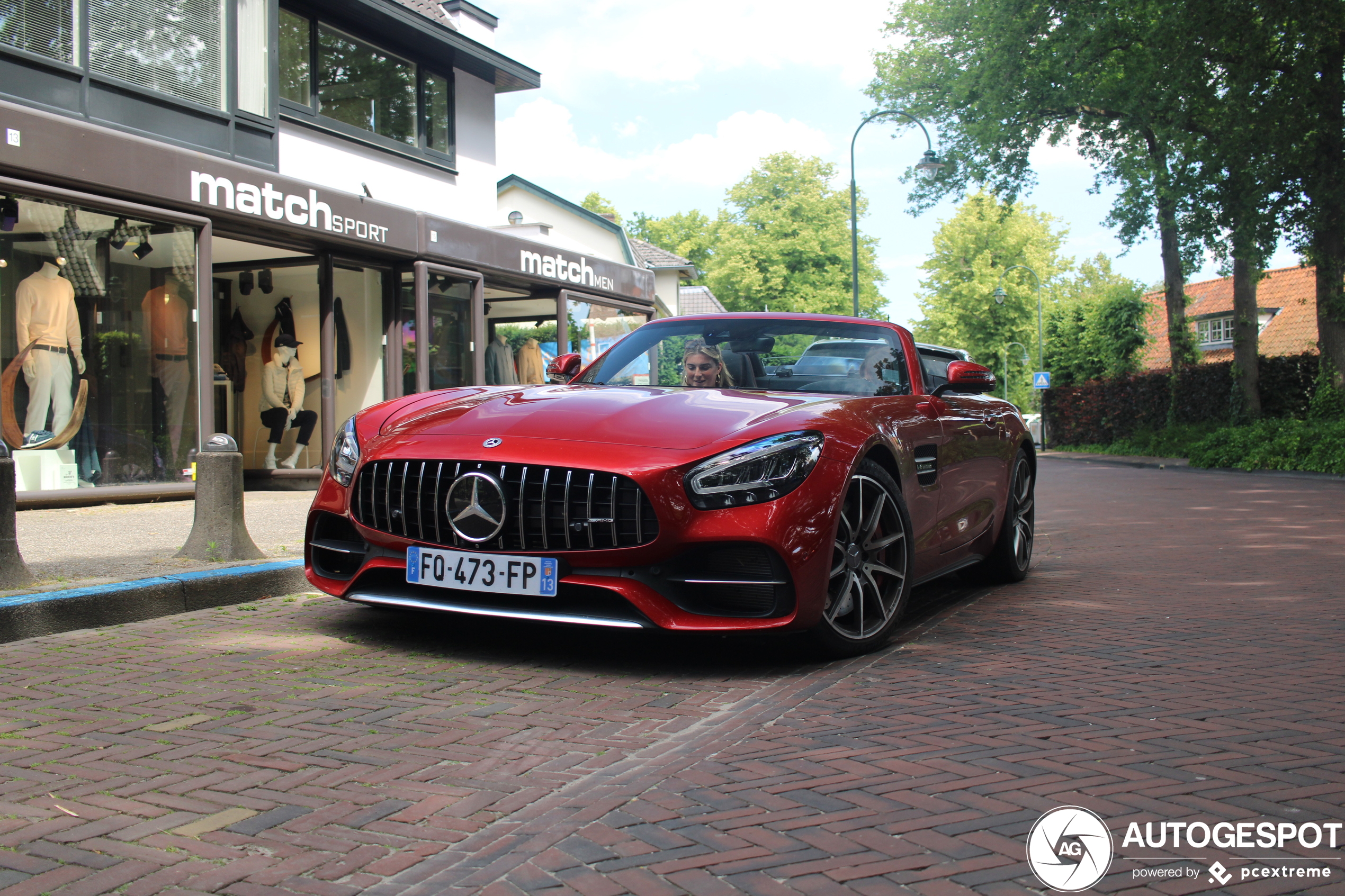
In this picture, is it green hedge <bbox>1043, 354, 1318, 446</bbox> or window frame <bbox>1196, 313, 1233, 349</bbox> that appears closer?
green hedge <bbox>1043, 354, 1318, 446</bbox>

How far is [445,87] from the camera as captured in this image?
1694 cm

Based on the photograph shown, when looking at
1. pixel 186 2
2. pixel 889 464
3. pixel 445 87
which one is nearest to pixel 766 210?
pixel 445 87

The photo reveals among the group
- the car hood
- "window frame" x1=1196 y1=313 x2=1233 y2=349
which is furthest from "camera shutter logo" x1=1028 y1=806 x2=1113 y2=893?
"window frame" x1=1196 y1=313 x2=1233 y2=349

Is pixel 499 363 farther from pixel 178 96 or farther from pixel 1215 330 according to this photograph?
pixel 1215 330

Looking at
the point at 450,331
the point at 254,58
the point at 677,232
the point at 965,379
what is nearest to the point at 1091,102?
the point at 450,331

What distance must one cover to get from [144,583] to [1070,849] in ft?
14.2

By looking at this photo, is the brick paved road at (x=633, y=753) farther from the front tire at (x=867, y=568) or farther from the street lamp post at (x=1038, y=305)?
the street lamp post at (x=1038, y=305)

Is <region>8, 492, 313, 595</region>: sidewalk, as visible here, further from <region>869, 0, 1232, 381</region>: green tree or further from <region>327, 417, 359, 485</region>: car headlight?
<region>869, 0, 1232, 381</region>: green tree

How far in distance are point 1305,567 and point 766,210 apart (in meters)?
49.3

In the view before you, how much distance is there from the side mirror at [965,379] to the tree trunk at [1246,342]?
74.4 feet

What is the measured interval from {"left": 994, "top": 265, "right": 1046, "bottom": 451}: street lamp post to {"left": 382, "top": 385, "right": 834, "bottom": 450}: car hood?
124 feet

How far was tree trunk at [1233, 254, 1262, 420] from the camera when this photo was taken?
25.6 metres

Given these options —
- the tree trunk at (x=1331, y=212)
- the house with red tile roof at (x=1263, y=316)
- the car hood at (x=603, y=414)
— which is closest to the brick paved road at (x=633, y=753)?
the car hood at (x=603, y=414)

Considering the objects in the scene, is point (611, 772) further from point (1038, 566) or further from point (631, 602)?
point (1038, 566)
